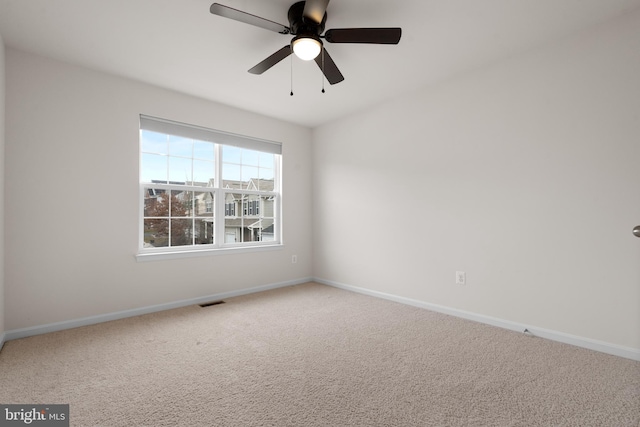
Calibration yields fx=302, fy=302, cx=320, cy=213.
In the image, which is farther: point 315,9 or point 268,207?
point 268,207

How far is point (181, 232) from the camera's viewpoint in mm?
3510

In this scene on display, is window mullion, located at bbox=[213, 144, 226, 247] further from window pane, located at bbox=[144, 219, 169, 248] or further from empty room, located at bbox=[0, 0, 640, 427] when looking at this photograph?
window pane, located at bbox=[144, 219, 169, 248]

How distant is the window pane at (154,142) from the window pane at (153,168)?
0.21ft

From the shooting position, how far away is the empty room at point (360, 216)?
1784 mm

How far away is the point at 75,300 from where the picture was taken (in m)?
2.77

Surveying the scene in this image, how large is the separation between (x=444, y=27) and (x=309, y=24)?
1.07 meters

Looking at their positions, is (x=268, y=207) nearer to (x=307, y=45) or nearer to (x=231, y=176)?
(x=231, y=176)

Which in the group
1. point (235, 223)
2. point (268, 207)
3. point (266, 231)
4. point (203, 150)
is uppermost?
point (203, 150)

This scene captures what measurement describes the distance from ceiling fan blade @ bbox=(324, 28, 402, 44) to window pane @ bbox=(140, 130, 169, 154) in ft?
7.54

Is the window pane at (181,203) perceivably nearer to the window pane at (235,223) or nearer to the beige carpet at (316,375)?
the window pane at (235,223)

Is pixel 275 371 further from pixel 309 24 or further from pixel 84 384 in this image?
pixel 309 24

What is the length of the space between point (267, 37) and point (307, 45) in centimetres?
60

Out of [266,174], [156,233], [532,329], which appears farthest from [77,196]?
[532,329]

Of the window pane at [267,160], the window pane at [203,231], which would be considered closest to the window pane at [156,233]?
the window pane at [203,231]
